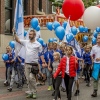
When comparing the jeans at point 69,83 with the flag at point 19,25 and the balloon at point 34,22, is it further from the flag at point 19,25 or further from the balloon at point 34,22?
the balloon at point 34,22

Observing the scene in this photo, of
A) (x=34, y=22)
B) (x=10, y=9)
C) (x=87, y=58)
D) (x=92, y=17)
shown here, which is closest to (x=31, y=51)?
(x=87, y=58)

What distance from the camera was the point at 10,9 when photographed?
22234mm

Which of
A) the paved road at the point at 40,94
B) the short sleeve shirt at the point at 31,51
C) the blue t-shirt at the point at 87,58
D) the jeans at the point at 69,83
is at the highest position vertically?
the short sleeve shirt at the point at 31,51

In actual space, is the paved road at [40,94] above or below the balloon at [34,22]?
below

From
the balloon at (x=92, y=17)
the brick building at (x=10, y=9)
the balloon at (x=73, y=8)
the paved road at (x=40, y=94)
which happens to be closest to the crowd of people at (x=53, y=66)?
Answer: the paved road at (x=40, y=94)

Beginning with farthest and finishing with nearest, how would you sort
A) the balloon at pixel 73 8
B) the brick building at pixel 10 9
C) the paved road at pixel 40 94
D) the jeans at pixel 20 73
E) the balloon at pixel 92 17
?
the brick building at pixel 10 9 < the balloon at pixel 92 17 < the balloon at pixel 73 8 < the jeans at pixel 20 73 < the paved road at pixel 40 94

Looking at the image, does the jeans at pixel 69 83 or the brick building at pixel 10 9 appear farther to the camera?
the brick building at pixel 10 9

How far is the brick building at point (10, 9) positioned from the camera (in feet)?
67.9

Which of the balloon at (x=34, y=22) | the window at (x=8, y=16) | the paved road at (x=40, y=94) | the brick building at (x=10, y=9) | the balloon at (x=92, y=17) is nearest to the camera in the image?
the paved road at (x=40, y=94)

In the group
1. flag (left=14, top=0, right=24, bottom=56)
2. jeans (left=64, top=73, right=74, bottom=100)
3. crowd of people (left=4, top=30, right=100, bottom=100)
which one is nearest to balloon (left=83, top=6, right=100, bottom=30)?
crowd of people (left=4, top=30, right=100, bottom=100)

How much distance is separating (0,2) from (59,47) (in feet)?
37.7

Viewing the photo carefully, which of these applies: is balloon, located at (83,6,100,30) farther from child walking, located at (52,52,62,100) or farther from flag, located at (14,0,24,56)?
child walking, located at (52,52,62,100)

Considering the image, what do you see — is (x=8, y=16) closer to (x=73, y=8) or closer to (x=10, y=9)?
(x=10, y=9)

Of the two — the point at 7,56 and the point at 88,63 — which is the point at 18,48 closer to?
the point at 7,56
